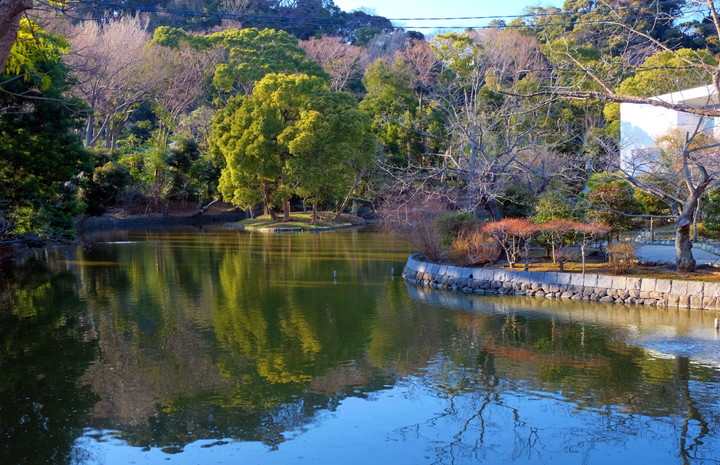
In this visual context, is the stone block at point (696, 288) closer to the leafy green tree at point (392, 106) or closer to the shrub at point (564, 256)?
the shrub at point (564, 256)

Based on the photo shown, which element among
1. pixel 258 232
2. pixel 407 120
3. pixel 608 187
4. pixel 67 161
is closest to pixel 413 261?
pixel 608 187

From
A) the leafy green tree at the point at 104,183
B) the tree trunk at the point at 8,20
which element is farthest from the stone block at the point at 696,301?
the leafy green tree at the point at 104,183

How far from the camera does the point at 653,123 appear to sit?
1129 inches

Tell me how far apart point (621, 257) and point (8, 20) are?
13.9m

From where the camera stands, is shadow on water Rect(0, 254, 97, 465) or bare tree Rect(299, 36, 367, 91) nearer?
shadow on water Rect(0, 254, 97, 465)

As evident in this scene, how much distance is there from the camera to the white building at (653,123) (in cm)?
2561

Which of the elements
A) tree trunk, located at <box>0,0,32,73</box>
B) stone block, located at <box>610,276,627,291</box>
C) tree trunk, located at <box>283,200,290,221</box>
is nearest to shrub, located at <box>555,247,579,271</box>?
stone block, located at <box>610,276,627,291</box>

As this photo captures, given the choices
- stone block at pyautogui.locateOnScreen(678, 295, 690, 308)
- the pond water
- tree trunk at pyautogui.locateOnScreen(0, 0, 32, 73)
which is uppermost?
tree trunk at pyautogui.locateOnScreen(0, 0, 32, 73)

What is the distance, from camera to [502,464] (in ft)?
23.8

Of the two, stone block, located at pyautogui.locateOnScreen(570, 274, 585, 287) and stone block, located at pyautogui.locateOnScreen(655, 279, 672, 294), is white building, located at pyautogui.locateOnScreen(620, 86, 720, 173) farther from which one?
stone block, located at pyautogui.locateOnScreen(655, 279, 672, 294)

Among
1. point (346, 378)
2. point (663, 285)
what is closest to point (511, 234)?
point (663, 285)

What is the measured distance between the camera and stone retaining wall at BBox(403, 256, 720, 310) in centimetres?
1413

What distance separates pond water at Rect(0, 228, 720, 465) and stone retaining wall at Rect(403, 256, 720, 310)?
0.46m

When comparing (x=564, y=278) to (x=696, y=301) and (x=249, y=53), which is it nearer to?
(x=696, y=301)
